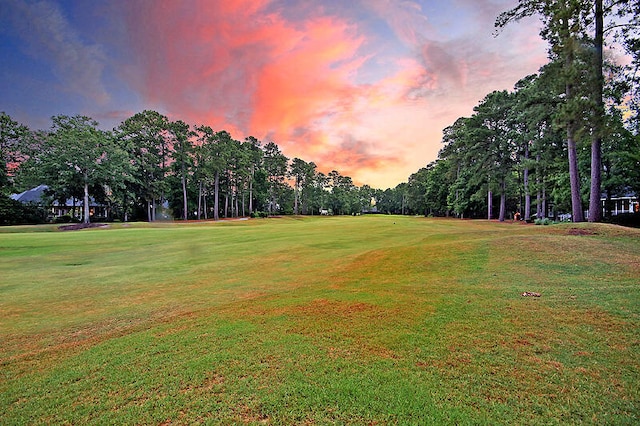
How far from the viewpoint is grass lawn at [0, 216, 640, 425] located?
284cm

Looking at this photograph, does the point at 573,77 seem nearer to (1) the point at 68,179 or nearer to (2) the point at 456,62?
(2) the point at 456,62

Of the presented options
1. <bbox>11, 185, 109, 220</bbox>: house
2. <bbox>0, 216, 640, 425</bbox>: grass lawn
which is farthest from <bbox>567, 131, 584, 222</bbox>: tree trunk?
<bbox>11, 185, 109, 220</bbox>: house

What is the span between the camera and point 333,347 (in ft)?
13.7

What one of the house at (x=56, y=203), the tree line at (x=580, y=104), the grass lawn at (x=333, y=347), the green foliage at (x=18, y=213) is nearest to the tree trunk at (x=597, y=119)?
the tree line at (x=580, y=104)

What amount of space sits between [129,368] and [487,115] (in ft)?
148

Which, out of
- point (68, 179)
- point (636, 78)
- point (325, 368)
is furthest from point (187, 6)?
point (68, 179)

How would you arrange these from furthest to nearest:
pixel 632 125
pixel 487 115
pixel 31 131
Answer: pixel 31 131, pixel 487 115, pixel 632 125

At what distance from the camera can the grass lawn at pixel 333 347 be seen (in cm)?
284

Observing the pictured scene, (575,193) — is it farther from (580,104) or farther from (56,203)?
(56,203)

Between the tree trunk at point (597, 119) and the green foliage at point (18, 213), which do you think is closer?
the tree trunk at point (597, 119)

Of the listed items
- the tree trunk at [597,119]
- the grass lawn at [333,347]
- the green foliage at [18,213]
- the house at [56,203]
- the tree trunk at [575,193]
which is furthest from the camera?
the house at [56,203]

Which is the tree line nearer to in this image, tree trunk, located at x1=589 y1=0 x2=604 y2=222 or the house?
tree trunk, located at x1=589 y1=0 x2=604 y2=222

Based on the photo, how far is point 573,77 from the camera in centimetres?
1575

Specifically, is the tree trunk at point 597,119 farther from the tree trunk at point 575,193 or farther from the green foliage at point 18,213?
the green foliage at point 18,213
